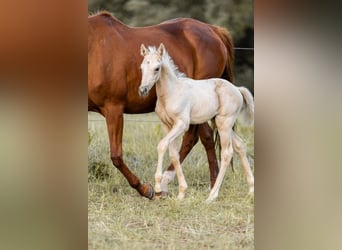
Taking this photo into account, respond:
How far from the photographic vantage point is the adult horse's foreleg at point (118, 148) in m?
3.06

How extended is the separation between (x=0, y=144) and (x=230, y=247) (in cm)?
140

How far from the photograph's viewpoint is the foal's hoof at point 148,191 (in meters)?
3.07

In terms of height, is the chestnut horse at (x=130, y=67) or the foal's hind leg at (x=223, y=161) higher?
the chestnut horse at (x=130, y=67)

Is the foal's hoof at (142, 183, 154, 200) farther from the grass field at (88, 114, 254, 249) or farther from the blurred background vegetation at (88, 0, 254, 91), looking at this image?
the blurred background vegetation at (88, 0, 254, 91)

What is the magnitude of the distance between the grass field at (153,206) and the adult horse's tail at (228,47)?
33 cm

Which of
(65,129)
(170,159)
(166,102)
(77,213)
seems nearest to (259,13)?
(166,102)

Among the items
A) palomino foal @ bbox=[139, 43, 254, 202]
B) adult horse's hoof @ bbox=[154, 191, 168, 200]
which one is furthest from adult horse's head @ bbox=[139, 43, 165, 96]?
adult horse's hoof @ bbox=[154, 191, 168, 200]

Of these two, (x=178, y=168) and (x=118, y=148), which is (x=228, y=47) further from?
(x=118, y=148)

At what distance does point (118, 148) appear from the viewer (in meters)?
3.06

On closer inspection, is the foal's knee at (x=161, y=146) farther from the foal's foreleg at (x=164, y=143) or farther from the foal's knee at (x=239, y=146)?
the foal's knee at (x=239, y=146)

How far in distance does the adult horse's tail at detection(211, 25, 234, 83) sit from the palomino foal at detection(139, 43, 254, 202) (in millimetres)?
46

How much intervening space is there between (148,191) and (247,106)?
2.39ft

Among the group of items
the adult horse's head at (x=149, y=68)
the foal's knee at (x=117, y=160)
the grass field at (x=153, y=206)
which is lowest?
the grass field at (x=153, y=206)

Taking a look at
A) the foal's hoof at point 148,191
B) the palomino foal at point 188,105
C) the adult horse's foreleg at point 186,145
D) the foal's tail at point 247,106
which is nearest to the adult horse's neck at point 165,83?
the palomino foal at point 188,105
